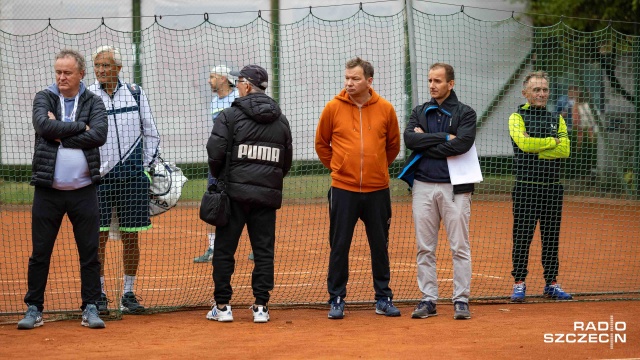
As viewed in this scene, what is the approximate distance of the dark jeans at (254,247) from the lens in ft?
25.4

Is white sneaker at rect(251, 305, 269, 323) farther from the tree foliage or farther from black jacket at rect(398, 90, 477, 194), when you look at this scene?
the tree foliage

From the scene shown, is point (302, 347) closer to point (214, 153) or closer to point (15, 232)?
point (214, 153)

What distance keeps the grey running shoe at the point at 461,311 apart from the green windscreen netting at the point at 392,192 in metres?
1.15

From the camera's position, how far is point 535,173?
8953 mm

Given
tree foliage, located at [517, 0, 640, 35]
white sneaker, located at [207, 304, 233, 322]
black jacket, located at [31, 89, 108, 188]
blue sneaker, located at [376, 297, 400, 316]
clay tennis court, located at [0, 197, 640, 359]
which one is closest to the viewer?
clay tennis court, located at [0, 197, 640, 359]

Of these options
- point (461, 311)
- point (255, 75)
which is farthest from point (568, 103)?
point (255, 75)

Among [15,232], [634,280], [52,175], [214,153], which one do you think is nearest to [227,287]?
[214,153]

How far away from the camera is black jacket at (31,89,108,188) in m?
7.23

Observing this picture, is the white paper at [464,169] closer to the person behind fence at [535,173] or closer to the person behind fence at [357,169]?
the person behind fence at [357,169]

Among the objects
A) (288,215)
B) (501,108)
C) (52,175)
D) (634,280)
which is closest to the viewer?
(52,175)

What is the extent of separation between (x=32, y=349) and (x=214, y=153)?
2035mm

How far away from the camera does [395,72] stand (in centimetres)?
1465

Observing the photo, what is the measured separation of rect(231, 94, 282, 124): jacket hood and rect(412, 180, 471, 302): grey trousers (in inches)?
54.2

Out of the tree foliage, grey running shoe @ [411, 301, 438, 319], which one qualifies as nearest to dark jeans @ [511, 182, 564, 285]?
grey running shoe @ [411, 301, 438, 319]
